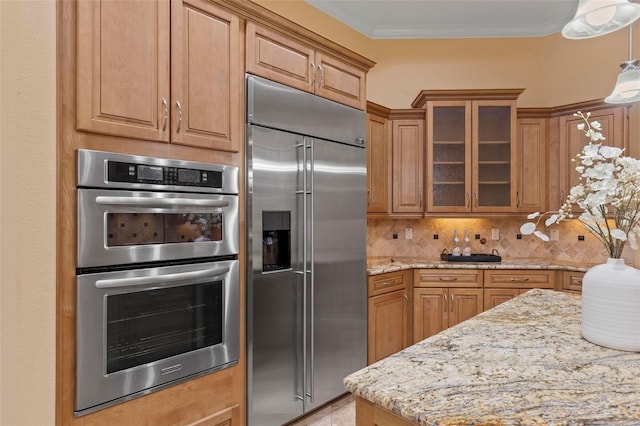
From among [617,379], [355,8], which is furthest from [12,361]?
[355,8]

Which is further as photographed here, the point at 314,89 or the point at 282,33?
the point at 314,89

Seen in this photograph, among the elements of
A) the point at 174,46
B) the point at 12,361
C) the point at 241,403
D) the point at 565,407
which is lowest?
the point at 241,403

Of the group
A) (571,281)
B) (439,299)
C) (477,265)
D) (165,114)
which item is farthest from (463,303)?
(165,114)

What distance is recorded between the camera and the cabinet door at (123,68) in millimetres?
1639

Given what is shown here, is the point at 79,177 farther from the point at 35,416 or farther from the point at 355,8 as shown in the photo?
the point at 355,8

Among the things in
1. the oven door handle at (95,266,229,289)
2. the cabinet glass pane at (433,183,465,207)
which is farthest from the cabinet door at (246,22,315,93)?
the cabinet glass pane at (433,183,465,207)

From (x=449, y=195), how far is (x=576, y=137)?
1.28 metres

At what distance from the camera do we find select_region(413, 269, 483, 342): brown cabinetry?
12.2 feet

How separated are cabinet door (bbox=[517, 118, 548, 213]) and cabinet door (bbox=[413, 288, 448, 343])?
48.2 inches

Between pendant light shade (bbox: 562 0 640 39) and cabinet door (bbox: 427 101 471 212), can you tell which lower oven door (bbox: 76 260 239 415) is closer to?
pendant light shade (bbox: 562 0 640 39)

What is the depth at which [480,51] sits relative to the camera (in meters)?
4.39

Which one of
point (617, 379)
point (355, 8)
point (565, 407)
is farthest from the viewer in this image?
point (355, 8)

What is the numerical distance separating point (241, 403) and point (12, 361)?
176 centimetres

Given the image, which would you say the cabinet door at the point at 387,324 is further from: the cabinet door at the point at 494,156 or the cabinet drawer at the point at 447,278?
the cabinet door at the point at 494,156
